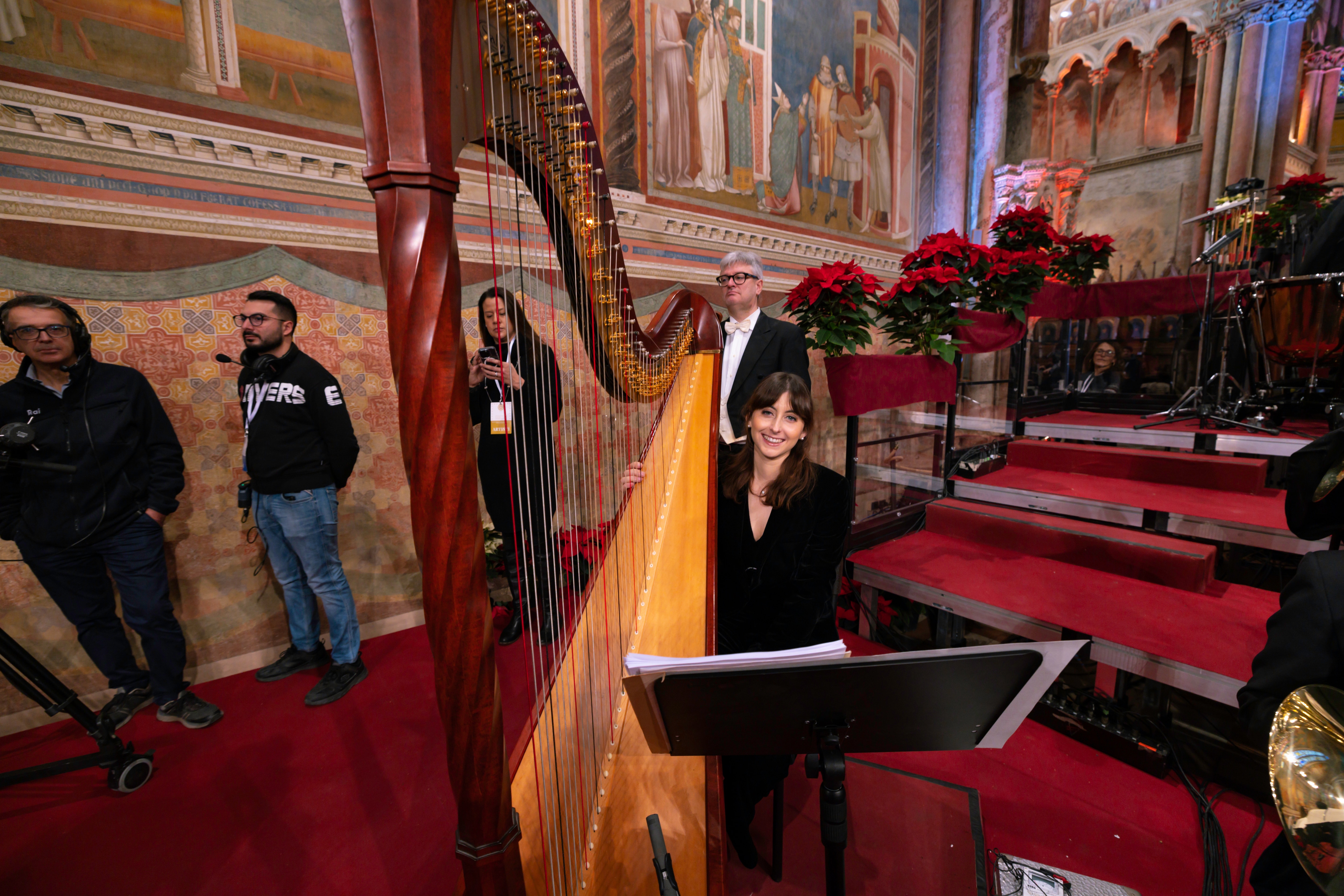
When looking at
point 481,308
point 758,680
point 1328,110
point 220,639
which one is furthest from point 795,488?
point 1328,110

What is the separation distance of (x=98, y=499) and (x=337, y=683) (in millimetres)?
1185

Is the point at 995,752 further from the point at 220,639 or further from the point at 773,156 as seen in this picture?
the point at 773,156

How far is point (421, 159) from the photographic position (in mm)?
499

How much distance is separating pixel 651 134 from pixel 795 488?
3.23 metres

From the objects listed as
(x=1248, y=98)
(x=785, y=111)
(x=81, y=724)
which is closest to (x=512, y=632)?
(x=81, y=724)

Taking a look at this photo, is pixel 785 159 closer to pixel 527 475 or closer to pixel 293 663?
pixel 527 475

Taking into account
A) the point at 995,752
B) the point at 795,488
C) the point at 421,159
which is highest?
the point at 421,159

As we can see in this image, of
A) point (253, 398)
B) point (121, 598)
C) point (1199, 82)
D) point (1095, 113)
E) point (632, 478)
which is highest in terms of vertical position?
point (1095, 113)

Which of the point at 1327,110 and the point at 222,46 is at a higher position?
the point at 1327,110

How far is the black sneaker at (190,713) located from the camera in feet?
7.47

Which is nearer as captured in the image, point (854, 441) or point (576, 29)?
point (854, 441)

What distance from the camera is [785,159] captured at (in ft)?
16.0

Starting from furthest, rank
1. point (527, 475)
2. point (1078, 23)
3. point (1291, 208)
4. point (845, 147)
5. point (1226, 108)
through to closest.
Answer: point (1078, 23) < point (1226, 108) < point (845, 147) < point (1291, 208) < point (527, 475)

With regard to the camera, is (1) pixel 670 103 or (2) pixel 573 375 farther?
(1) pixel 670 103
